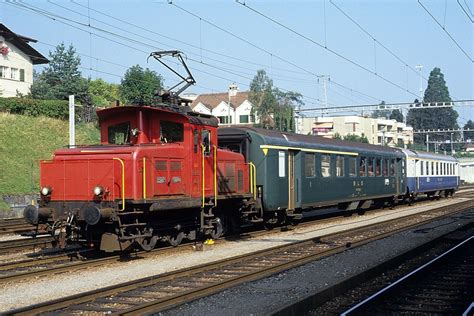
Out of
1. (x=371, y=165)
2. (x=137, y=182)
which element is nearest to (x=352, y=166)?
(x=371, y=165)

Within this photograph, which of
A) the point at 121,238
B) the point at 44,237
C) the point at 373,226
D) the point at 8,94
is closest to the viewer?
the point at 121,238

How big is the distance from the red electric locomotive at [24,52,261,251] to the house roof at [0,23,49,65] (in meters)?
40.1

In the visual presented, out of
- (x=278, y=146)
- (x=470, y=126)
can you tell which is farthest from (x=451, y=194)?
(x=470, y=126)

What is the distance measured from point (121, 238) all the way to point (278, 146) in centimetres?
774

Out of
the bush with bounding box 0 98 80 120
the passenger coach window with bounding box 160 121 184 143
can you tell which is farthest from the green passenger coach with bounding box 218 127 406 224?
the bush with bounding box 0 98 80 120

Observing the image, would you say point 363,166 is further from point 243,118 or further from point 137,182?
point 243,118

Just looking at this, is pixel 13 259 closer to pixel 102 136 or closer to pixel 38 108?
pixel 102 136

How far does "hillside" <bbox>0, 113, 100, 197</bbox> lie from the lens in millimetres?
30969

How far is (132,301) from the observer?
341 inches

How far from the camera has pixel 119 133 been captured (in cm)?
1359

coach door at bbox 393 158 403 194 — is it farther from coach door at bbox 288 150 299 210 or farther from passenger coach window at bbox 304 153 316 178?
coach door at bbox 288 150 299 210

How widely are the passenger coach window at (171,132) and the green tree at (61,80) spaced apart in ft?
146

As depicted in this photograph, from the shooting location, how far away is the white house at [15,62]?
4938 cm

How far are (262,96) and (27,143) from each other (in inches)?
1850
